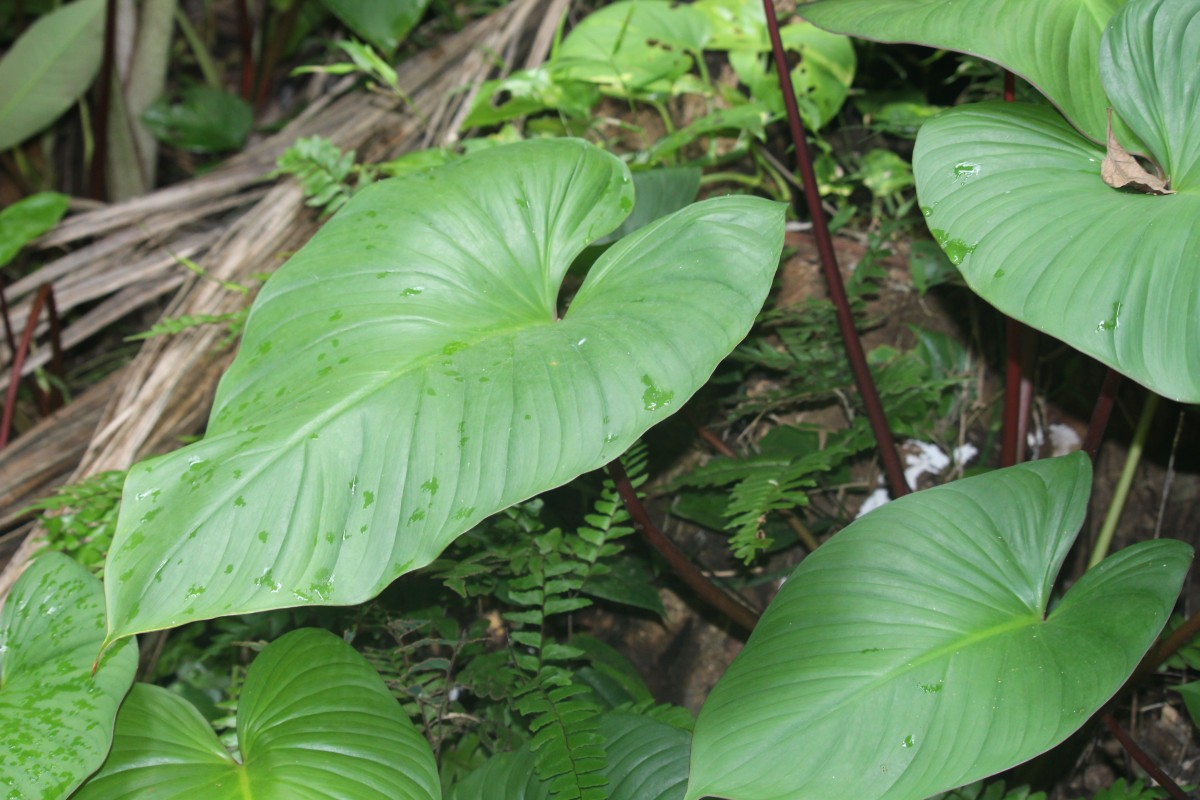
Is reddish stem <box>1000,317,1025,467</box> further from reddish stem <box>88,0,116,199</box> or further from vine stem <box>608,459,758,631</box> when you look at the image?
reddish stem <box>88,0,116,199</box>

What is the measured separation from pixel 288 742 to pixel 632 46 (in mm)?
1435

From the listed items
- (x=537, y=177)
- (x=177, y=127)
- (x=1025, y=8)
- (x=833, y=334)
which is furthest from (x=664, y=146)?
(x=177, y=127)

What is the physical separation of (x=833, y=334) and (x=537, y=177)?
0.63 metres

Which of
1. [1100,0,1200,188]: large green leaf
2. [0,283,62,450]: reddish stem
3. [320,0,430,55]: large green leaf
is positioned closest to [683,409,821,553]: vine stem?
[1100,0,1200,188]: large green leaf

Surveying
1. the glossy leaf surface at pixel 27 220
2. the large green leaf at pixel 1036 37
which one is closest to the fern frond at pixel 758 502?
the large green leaf at pixel 1036 37

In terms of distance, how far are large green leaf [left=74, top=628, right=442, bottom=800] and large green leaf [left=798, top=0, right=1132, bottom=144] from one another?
956mm

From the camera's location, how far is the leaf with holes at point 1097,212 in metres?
0.81

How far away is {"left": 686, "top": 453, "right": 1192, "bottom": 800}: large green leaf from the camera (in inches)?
30.9

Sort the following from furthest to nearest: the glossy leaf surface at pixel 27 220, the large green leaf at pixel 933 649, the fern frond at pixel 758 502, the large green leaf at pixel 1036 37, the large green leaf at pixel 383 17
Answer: the large green leaf at pixel 383 17 → the glossy leaf surface at pixel 27 220 → the fern frond at pixel 758 502 → the large green leaf at pixel 1036 37 → the large green leaf at pixel 933 649

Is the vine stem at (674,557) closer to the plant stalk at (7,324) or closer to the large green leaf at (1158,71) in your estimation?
the large green leaf at (1158,71)

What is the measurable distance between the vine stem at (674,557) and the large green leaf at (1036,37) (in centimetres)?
61

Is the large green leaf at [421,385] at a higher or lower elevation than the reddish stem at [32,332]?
higher

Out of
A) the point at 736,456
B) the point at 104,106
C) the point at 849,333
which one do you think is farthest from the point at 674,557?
the point at 104,106

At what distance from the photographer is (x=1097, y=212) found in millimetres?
897
